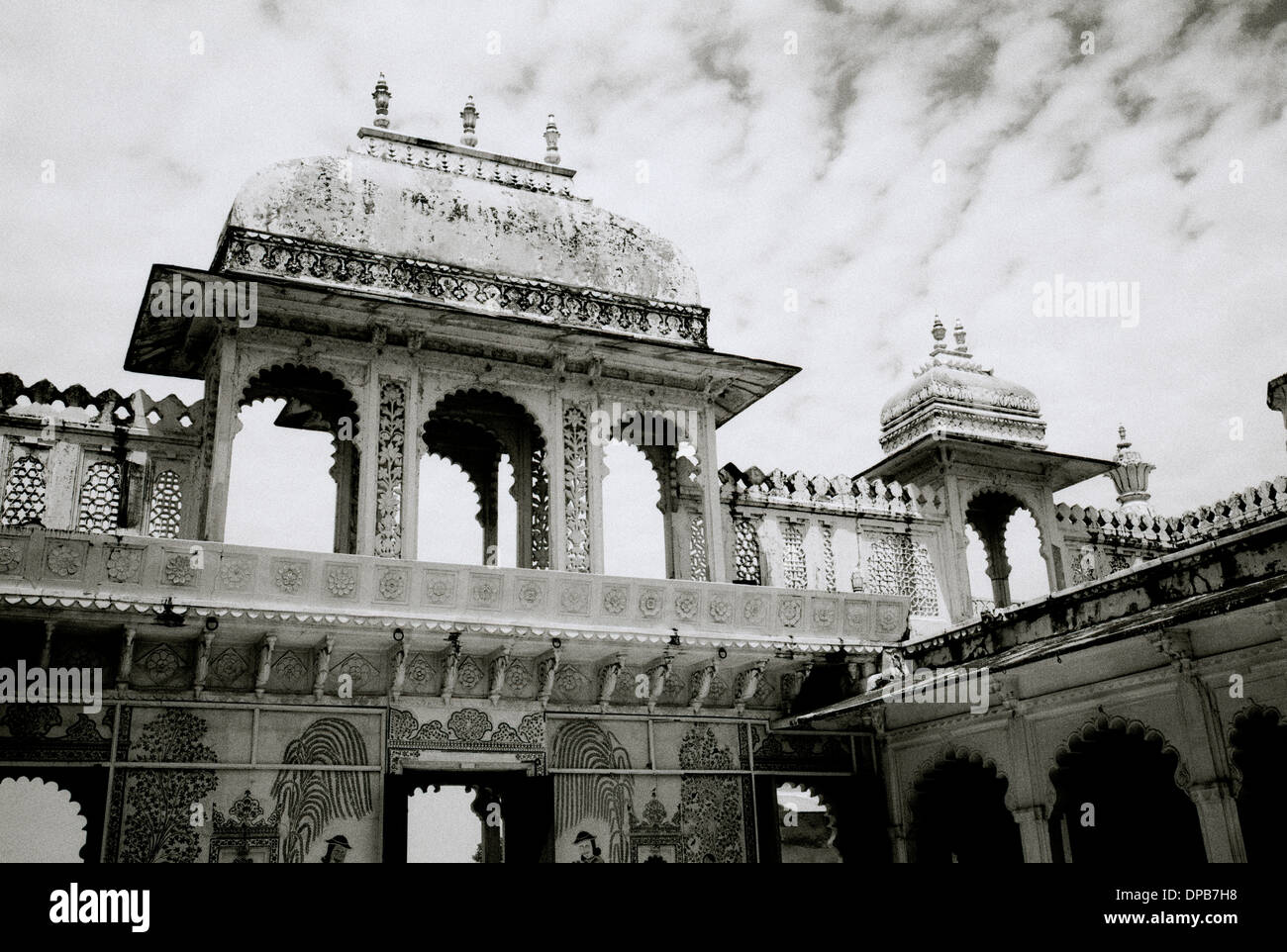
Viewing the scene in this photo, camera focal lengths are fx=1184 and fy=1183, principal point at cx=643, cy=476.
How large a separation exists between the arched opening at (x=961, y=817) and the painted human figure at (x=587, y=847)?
146 inches

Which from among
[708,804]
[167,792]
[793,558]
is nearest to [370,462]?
[167,792]

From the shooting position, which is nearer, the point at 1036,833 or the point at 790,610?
the point at 1036,833

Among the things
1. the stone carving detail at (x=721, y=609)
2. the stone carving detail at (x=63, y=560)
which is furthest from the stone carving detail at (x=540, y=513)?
the stone carving detail at (x=63, y=560)

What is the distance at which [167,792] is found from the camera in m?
10.9

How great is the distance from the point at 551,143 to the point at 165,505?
6.61m

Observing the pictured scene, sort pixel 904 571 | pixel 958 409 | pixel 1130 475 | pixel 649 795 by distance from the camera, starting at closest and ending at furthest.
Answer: pixel 649 795 → pixel 904 571 → pixel 958 409 → pixel 1130 475

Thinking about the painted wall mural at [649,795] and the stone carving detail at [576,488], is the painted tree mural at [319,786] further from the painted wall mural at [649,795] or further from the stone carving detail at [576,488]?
the stone carving detail at [576,488]

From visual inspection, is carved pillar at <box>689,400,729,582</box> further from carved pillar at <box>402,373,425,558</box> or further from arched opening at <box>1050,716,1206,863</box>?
arched opening at <box>1050,716,1206,863</box>

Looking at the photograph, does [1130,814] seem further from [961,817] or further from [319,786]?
[319,786]

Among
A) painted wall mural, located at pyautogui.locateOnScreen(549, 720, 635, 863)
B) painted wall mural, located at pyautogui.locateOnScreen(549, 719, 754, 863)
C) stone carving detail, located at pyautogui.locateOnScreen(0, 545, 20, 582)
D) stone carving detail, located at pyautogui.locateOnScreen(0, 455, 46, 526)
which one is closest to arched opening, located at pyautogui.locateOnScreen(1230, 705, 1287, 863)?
painted wall mural, located at pyautogui.locateOnScreen(549, 719, 754, 863)

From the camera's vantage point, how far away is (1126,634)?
31.2 feet

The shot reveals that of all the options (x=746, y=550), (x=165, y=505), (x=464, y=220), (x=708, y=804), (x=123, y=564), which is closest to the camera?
(x=123, y=564)
